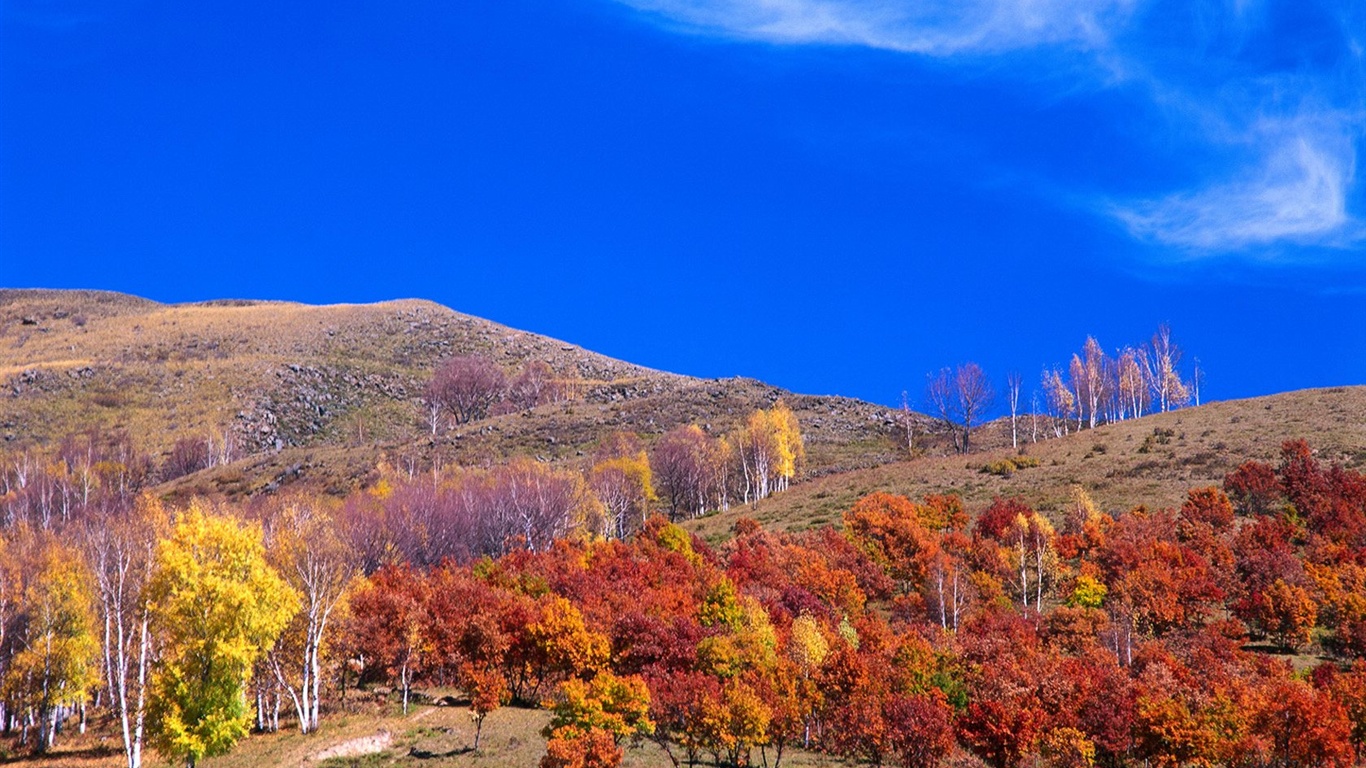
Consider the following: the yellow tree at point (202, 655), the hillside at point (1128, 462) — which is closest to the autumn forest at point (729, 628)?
the yellow tree at point (202, 655)

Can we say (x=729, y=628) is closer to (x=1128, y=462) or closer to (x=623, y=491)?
(x=623, y=491)

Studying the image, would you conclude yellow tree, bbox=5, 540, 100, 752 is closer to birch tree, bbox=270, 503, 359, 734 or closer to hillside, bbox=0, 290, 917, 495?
birch tree, bbox=270, 503, 359, 734

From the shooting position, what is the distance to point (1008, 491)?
93.2 m

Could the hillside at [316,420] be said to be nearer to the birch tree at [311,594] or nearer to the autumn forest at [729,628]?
the autumn forest at [729,628]

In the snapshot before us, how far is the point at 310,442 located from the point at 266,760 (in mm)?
142497

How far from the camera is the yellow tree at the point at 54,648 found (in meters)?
51.7

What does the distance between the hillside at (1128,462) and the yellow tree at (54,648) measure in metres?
54.2

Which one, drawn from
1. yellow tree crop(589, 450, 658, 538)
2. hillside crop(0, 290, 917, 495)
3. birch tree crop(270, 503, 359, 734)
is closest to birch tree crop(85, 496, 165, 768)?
birch tree crop(270, 503, 359, 734)

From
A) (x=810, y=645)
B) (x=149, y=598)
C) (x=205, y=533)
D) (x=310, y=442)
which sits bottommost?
(x=810, y=645)

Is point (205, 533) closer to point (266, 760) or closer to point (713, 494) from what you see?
point (266, 760)

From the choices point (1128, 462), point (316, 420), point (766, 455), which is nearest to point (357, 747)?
point (766, 455)

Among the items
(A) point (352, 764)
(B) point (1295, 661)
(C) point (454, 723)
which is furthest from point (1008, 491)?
(A) point (352, 764)

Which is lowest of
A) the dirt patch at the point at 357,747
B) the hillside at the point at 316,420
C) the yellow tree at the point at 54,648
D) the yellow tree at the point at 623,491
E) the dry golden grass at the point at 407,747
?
the dry golden grass at the point at 407,747

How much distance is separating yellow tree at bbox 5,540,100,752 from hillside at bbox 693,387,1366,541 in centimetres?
5425
